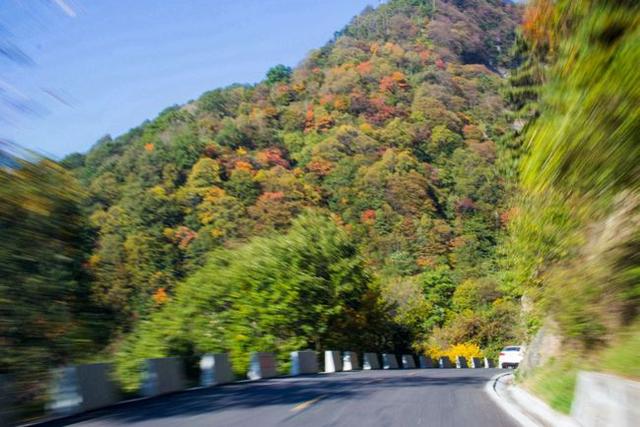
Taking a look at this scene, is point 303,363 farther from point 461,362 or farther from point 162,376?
point 461,362

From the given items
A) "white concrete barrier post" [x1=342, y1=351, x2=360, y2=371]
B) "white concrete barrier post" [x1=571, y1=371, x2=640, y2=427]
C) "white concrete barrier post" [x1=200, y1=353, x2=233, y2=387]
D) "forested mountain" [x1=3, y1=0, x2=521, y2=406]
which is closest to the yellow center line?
"white concrete barrier post" [x1=571, y1=371, x2=640, y2=427]

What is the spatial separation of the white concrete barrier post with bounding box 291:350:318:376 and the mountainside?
5071 mm

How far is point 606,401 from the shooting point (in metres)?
7.91

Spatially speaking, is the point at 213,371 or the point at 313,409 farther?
the point at 213,371

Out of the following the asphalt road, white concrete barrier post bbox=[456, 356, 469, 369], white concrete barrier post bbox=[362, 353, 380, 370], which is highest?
white concrete barrier post bbox=[456, 356, 469, 369]

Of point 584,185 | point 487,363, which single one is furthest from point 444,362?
point 584,185

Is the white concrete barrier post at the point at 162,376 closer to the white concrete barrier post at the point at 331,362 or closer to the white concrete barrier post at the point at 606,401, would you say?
the white concrete barrier post at the point at 606,401

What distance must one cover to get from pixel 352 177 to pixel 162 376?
252 ft

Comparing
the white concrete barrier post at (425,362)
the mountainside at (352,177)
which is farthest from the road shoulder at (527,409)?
the white concrete barrier post at (425,362)

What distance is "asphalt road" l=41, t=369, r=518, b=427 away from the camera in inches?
439

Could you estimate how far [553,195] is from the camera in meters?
10.8

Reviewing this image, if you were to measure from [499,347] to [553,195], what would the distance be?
56905 mm

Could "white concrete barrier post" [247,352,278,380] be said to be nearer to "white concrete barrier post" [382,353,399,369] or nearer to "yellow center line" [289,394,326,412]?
"yellow center line" [289,394,326,412]

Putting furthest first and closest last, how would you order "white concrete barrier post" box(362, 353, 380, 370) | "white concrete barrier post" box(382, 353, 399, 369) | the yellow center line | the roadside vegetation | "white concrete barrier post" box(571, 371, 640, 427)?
"white concrete barrier post" box(382, 353, 399, 369), "white concrete barrier post" box(362, 353, 380, 370), the yellow center line, the roadside vegetation, "white concrete barrier post" box(571, 371, 640, 427)
